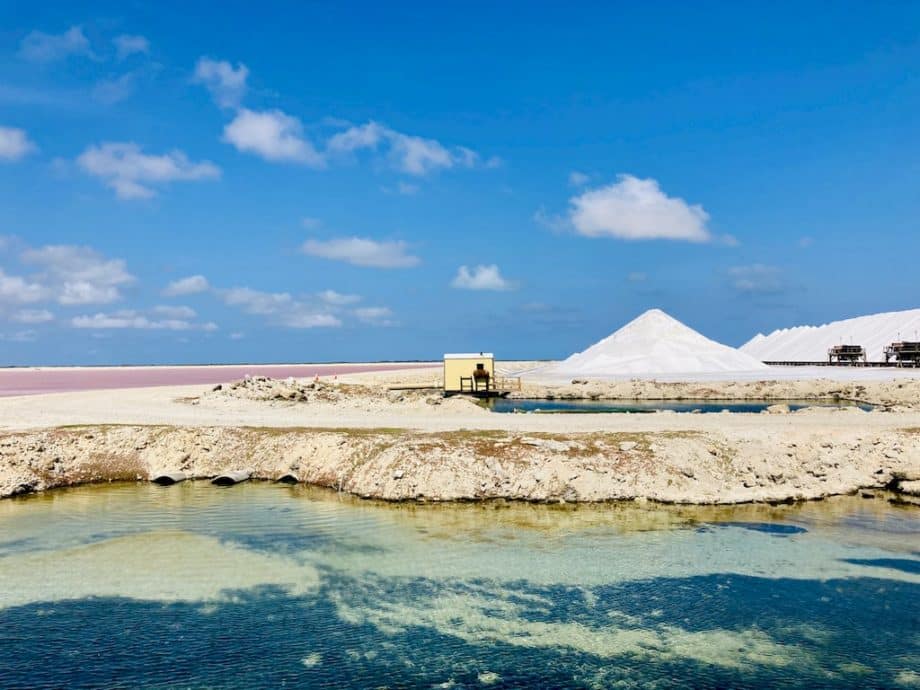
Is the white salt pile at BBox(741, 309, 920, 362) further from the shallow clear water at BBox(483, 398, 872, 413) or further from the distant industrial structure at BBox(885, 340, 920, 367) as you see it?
the shallow clear water at BBox(483, 398, 872, 413)

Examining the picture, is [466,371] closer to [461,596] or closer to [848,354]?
[461,596]

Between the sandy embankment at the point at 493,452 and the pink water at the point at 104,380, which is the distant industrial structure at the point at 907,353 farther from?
the pink water at the point at 104,380

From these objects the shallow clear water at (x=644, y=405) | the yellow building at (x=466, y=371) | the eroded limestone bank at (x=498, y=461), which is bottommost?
the eroded limestone bank at (x=498, y=461)

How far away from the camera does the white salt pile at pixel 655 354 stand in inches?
3447

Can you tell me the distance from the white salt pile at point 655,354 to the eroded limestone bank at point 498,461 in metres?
58.3

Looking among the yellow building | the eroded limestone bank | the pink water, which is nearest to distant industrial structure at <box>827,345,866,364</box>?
the yellow building

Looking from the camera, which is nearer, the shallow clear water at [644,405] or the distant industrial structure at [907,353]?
the shallow clear water at [644,405]

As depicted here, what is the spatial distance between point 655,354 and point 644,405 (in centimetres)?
3314

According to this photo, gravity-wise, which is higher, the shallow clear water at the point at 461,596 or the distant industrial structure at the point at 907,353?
the distant industrial structure at the point at 907,353

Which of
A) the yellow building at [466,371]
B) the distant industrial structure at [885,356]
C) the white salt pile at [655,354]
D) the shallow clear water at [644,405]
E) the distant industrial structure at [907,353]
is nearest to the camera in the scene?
the shallow clear water at [644,405]

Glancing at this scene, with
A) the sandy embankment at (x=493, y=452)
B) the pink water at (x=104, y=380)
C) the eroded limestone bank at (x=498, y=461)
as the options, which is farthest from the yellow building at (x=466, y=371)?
the eroded limestone bank at (x=498, y=461)

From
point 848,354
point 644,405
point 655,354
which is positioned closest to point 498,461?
point 644,405

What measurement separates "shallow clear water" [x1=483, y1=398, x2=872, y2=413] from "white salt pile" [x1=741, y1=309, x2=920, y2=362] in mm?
70381

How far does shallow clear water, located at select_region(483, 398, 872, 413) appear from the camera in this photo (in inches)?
2160
